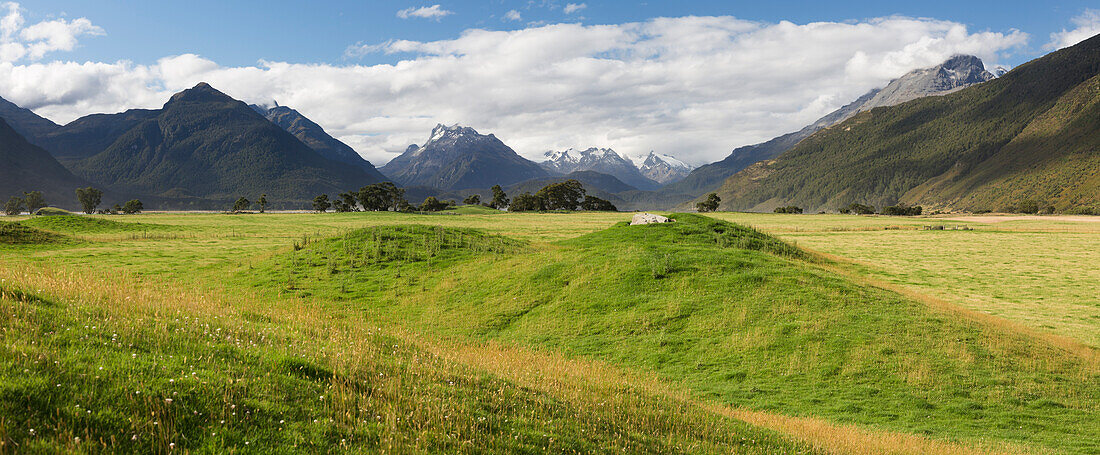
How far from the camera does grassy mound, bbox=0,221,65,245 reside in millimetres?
Result: 39781

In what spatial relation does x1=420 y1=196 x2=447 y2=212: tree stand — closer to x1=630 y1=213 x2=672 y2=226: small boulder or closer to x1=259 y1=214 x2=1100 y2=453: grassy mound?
x1=630 y1=213 x2=672 y2=226: small boulder

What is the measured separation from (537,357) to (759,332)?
8.10 metres

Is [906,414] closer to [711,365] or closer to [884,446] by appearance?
[884,446]

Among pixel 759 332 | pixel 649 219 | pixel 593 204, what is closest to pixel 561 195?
pixel 593 204

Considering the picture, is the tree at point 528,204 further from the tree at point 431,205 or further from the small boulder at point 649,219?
the small boulder at point 649,219

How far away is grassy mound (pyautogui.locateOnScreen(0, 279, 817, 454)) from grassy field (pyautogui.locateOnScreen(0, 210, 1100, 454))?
0.04 metres

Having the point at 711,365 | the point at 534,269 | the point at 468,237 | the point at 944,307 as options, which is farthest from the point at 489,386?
the point at 468,237

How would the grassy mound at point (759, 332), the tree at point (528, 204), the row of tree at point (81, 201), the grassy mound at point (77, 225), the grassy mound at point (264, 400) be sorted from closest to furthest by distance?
the grassy mound at point (264, 400) → the grassy mound at point (759, 332) → the grassy mound at point (77, 225) → the row of tree at point (81, 201) → the tree at point (528, 204)

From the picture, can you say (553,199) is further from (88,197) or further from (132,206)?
(88,197)

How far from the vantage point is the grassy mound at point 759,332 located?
513 inches

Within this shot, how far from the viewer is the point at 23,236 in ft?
137

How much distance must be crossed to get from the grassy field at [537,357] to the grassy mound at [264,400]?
0.13ft

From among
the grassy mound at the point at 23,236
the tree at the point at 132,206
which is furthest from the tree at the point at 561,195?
the grassy mound at the point at 23,236

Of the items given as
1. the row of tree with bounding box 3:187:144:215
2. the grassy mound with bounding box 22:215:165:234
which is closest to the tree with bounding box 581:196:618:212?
the row of tree with bounding box 3:187:144:215
